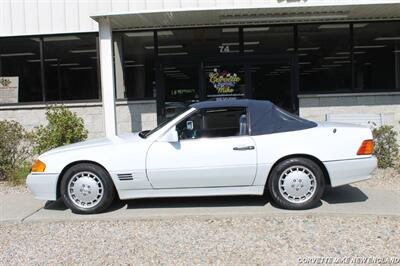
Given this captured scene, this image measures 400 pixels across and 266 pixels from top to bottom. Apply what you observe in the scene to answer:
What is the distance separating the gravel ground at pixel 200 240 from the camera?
473 cm

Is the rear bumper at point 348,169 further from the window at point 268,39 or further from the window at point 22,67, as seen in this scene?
the window at point 22,67

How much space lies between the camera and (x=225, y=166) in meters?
6.16

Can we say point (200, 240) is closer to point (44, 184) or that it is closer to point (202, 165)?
point (202, 165)

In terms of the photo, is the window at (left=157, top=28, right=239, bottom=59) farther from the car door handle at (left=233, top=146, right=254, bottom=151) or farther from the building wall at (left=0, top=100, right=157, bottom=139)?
the car door handle at (left=233, top=146, right=254, bottom=151)

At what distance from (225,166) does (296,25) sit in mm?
6127

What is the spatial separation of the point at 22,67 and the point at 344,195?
818 cm

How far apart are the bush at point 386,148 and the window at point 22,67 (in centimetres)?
758

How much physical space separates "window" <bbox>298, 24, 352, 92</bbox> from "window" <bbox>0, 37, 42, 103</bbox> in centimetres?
617

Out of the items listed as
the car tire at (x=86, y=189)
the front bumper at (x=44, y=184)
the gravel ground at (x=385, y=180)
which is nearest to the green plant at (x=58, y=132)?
the front bumper at (x=44, y=184)

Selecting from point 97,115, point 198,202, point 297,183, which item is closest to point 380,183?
point 297,183

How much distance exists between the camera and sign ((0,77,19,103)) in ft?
37.9

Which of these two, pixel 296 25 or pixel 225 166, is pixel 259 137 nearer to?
pixel 225 166

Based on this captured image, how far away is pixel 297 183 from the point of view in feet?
20.3

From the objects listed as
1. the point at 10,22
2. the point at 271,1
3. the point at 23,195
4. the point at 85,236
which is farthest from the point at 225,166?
the point at 10,22
